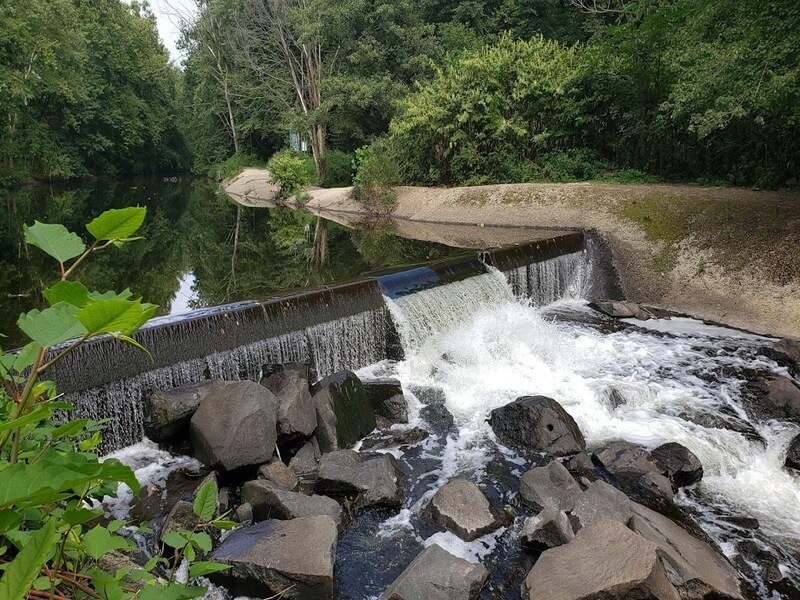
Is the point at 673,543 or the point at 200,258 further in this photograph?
the point at 200,258

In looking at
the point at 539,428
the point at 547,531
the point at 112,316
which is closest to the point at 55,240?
the point at 112,316

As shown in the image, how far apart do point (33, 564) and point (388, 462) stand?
4792mm

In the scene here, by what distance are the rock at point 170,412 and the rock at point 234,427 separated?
0.26 metres

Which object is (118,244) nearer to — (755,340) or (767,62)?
(755,340)

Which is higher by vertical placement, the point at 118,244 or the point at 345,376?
the point at 118,244

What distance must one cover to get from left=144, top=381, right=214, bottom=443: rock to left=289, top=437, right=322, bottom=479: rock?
1216mm

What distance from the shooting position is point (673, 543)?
4.33 meters

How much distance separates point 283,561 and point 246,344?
3611 millimetres

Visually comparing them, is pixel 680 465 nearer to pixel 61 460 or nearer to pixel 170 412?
pixel 170 412

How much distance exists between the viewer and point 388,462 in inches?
219

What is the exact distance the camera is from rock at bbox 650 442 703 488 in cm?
562

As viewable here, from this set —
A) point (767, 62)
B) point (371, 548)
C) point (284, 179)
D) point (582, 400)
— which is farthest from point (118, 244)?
point (284, 179)

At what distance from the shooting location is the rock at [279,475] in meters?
5.44

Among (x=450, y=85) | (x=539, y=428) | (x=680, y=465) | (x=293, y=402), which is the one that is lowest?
(x=680, y=465)
